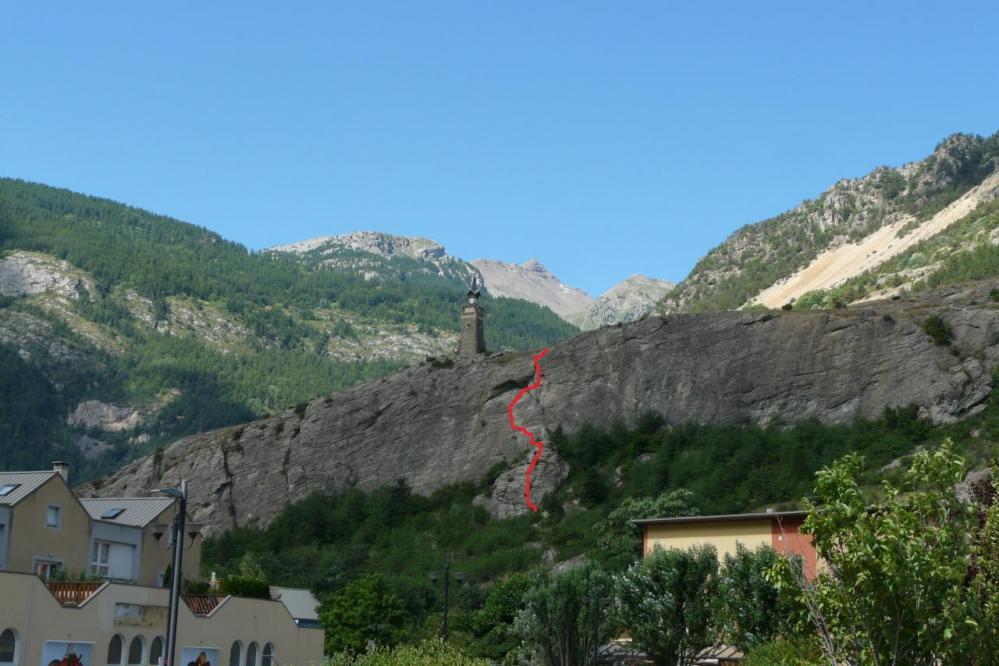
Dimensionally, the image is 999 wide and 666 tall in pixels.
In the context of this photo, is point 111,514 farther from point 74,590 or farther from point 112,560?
point 74,590

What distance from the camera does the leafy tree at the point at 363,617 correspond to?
77.7 m

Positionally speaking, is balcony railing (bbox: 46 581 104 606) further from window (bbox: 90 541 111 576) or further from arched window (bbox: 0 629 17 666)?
window (bbox: 90 541 111 576)

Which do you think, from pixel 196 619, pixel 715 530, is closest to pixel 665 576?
pixel 715 530

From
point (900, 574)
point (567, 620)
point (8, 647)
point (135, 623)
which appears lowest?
point (8, 647)

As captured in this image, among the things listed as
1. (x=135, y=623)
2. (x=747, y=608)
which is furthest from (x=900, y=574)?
(x=135, y=623)

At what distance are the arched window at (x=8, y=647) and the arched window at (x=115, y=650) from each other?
485 centimetres

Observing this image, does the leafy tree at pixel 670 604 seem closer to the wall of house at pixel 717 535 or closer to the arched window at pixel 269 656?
the wall of house at pixel 717 535

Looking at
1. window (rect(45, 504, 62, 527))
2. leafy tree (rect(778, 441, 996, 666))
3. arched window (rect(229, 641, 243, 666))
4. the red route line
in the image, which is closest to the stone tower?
the red route line

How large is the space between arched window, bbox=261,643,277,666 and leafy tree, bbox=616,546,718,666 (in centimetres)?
1573

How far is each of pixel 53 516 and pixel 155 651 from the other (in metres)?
14.9

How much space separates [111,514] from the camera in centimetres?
6850

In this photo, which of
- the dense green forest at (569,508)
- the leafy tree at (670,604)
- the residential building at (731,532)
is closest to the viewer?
the leafy tree at (670,604)

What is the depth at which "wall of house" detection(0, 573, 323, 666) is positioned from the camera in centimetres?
4100

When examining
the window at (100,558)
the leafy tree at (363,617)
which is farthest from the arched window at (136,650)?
the leafy tree at (363,617)
